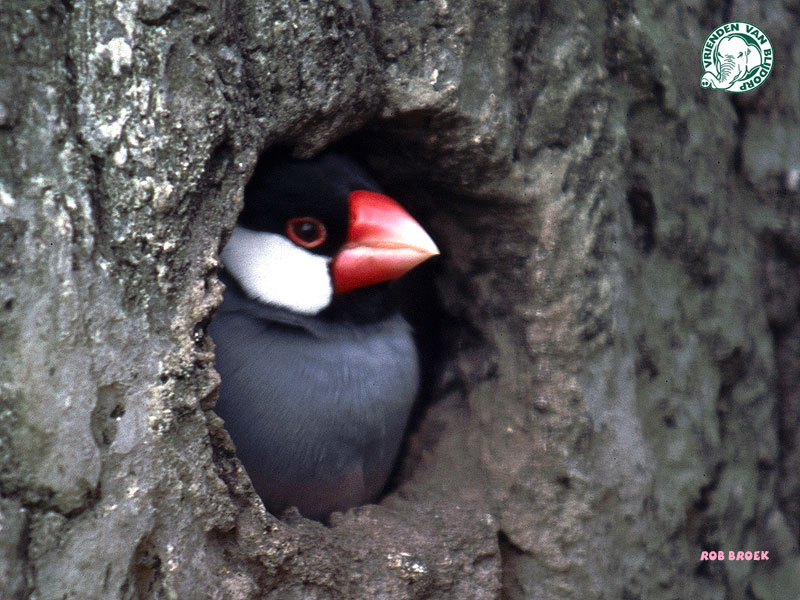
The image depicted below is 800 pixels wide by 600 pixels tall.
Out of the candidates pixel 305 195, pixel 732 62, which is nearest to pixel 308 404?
pixel 305 195

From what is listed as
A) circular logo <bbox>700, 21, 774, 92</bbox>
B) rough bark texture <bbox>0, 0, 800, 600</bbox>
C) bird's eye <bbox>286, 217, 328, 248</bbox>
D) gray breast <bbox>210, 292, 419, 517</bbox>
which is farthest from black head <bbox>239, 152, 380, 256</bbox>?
circular logo <bbox>700, 21, 774, 92</bbox>

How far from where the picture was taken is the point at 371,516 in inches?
79.7

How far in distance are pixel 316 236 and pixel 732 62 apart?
1.55 metres

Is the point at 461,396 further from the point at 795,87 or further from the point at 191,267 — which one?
the point at 795,87

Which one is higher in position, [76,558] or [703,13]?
[703,13]

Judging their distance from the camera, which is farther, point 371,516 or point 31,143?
point 371,516

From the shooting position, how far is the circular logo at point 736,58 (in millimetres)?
2394

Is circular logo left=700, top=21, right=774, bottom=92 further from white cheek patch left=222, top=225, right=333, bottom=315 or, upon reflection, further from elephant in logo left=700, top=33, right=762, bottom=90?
white cheek patch left=222, top=225, right=333, bottom=315

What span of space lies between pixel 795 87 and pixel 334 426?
2033 mm

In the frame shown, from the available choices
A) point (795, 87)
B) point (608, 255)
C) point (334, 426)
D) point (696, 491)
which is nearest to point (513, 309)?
point (608, 255)

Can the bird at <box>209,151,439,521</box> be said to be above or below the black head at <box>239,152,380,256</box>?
below

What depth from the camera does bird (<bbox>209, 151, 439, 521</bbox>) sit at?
1.97 meters

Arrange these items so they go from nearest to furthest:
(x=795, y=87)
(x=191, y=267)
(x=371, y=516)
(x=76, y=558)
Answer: (x=76, y=558)
(x=191, y=267)
(x=371, y=516)
(x=795, y=87)

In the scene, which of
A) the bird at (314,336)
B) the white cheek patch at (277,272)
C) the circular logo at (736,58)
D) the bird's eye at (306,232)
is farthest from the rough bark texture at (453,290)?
the white cheek patch at (277,272)
